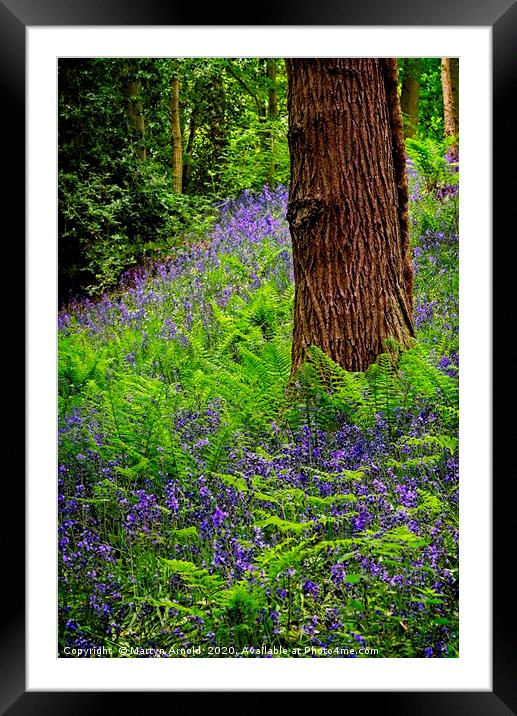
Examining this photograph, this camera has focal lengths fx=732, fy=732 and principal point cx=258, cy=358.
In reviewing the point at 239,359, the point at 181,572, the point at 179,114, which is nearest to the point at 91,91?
the point at 179,114

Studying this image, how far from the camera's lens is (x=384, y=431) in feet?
11.5

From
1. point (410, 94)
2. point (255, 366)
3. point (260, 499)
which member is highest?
point (410, 94)

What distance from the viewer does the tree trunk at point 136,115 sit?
4758 mm

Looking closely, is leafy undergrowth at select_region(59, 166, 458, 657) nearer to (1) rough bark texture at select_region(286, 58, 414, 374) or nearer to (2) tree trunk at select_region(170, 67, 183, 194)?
(1) rough bark texture at select_region(286, 58, 414, 374)

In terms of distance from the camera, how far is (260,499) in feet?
10.5

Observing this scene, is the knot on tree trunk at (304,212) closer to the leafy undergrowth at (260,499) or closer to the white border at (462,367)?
the leafy undergrowth at (260,499)

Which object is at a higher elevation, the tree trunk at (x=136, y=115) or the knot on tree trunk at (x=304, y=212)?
the tree trunk at (x=136, y=115)

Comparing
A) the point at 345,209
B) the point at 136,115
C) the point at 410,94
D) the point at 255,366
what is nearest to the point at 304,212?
the point at 345,209

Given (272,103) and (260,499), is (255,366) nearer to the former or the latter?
(260,499)

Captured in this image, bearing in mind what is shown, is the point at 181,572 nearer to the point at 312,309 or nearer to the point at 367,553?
the point at 367,553
